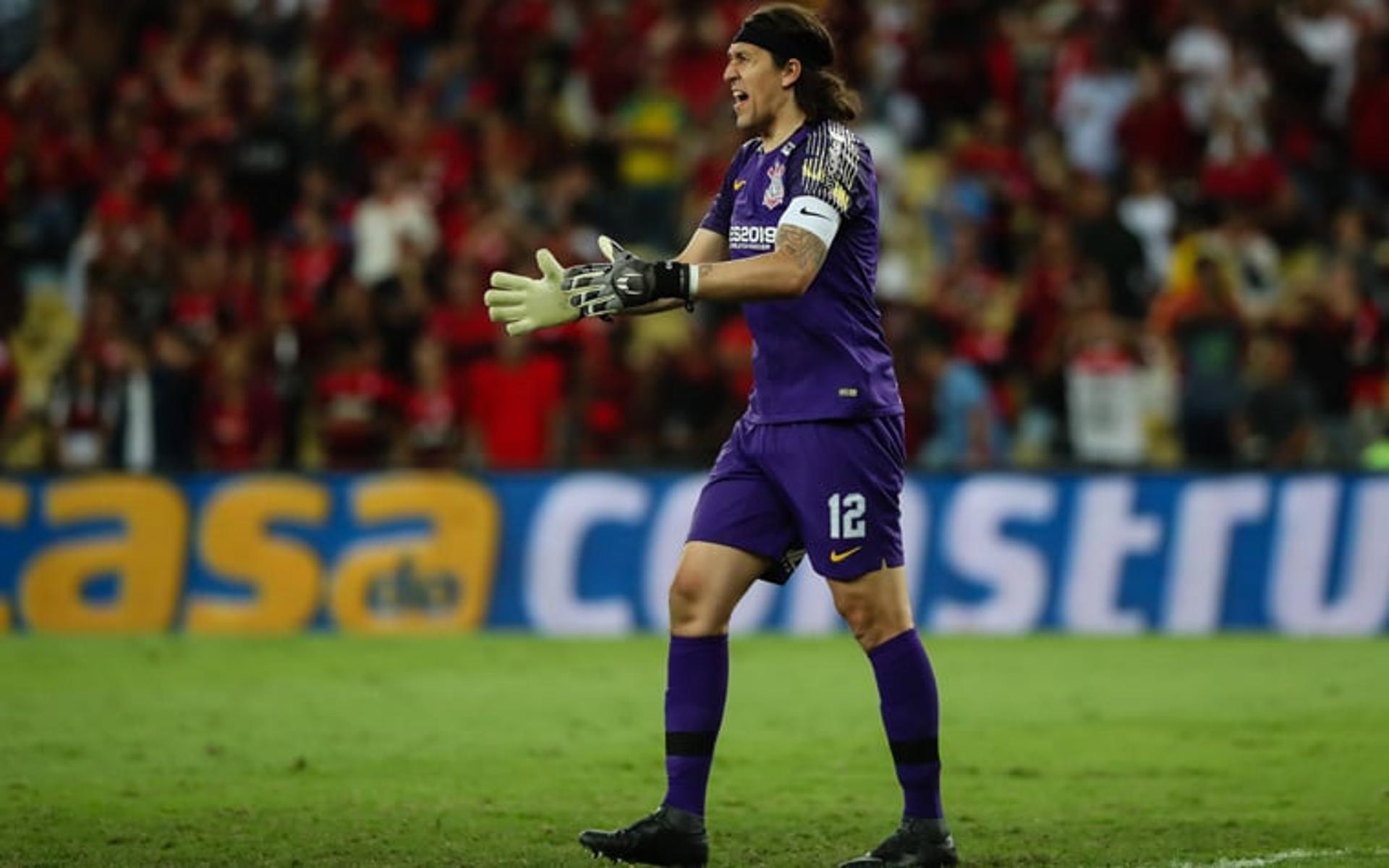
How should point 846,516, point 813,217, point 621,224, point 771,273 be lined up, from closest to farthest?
point 771,273, point 813,217, point 846,516, point 621,224

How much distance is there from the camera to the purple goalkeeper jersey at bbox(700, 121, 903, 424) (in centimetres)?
719

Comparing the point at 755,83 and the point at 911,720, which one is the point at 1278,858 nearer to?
the point at 911,720

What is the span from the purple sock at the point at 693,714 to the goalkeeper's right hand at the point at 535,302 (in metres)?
1.08

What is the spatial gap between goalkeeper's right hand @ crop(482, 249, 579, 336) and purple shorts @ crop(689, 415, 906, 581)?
0.79 meters

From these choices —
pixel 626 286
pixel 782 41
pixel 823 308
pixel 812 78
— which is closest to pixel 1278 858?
pixel 823 308

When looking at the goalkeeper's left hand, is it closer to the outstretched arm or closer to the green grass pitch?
the outstretched arm

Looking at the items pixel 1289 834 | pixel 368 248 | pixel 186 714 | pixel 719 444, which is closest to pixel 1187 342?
pixel 719 444

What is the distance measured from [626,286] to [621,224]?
12.6 meters

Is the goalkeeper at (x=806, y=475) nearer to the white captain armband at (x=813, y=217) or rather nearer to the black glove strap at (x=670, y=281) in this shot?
the white captain armband at (x=813, y=217)

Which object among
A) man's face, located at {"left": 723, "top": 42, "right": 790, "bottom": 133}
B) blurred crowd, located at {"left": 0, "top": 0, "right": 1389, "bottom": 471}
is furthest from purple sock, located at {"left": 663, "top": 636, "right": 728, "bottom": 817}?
blurred crowd, located at {"left": 0, "top": 0, "right": 1389, "bottom": 471}

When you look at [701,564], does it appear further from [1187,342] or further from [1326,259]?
[1326,259]

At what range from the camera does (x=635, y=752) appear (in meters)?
10.2

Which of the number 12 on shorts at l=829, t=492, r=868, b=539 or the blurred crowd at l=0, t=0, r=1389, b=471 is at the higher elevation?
the blurred crowd at l=0, t=0, r=1389, b=471

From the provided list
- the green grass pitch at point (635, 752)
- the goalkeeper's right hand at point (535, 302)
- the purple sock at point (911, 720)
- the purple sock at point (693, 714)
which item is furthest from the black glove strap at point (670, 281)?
the green grass pitch at point (635, 752)
